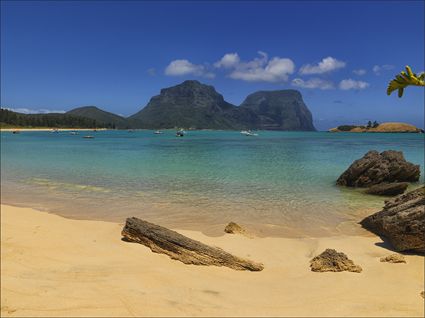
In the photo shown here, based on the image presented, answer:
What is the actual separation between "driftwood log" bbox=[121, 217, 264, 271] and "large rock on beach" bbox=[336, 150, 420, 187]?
1721 cm

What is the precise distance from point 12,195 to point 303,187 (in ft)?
57.0

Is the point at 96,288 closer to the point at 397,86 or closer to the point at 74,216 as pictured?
the point at 397,86

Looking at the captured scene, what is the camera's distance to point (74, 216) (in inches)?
580

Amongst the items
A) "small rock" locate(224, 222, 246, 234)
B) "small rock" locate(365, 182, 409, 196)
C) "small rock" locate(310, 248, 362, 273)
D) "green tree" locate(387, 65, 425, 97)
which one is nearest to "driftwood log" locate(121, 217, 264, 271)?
"small rock" locate(310, 248, 362, 273)

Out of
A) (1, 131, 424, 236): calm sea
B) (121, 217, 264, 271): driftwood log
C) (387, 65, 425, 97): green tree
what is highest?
(387, 65, 425, 97): green tree

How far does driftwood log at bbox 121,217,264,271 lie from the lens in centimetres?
887

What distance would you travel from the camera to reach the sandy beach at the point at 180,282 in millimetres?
6426

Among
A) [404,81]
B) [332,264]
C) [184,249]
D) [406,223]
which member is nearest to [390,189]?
[406,223]

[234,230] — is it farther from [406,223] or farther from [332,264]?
[406,223]

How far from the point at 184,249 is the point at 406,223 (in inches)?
272

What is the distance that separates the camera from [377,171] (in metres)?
23.8

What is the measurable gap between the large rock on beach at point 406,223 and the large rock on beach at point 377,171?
11780mm

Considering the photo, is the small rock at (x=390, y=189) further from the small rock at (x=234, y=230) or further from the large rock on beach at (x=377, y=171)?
the small rock at (x=234, y=230)

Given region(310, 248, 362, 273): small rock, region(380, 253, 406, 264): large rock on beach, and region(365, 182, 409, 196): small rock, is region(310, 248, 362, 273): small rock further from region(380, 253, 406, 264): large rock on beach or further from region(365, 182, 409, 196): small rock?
region(365, 182, 409, 196): small rock
